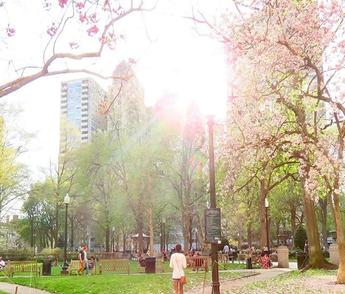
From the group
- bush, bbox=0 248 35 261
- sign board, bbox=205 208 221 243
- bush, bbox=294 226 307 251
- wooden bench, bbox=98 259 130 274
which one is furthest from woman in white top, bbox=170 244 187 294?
bush, bbox=0 248 35 261

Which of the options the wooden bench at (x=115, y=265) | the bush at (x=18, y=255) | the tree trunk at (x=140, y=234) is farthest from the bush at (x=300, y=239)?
the bush at (x=18, y=255)

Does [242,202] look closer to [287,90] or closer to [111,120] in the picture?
[111,120]

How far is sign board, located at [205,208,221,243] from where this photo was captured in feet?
39.8

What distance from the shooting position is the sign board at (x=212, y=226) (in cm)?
1214

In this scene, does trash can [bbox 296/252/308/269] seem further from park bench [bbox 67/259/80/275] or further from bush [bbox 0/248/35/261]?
bush [bbox 0/248/35/261]

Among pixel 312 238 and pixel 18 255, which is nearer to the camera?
pixel 312 238

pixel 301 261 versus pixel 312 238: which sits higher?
pixel 312 238

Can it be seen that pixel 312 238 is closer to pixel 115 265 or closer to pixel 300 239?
pixel 115 265

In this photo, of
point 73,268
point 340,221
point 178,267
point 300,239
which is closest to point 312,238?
point 340,221

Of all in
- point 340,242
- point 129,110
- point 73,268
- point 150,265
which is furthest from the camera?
point 129,110

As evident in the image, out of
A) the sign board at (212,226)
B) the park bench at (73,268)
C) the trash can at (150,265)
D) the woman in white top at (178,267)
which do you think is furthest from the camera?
the park bench at (73,268)

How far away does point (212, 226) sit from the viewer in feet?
40.0

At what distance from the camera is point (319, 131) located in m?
24.7

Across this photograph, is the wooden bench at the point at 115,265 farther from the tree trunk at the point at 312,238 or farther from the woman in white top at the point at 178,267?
the woman in white top at the point at 178,267
